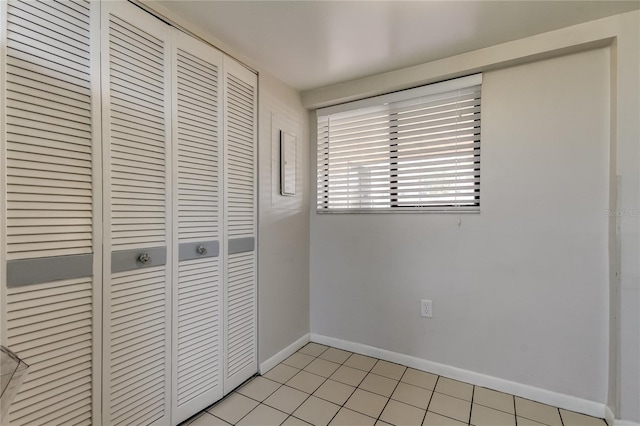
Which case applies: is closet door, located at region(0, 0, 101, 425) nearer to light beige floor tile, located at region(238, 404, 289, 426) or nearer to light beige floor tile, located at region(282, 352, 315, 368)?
light beige floor tile, located at region(238, 404, 289, 426)

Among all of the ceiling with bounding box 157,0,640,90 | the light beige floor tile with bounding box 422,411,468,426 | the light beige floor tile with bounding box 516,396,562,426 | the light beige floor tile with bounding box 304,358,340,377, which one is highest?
the ceiling with bounding box 157,0,640,90

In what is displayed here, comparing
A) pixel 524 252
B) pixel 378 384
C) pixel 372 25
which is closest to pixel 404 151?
pixel 372 25

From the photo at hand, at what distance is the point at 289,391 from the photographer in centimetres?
193

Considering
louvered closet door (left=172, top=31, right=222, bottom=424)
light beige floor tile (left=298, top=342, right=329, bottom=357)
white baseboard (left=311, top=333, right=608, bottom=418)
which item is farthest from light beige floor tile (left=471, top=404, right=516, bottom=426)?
louvered closet door (left=172, top=31, right=222, bottom=424)

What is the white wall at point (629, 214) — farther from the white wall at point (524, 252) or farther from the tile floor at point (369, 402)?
the tile floor at point (369, 402)

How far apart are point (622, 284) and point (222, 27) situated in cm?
255

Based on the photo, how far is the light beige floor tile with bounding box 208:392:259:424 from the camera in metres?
1.69

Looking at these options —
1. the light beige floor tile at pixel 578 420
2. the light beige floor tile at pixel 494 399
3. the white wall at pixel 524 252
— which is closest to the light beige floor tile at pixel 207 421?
the white wall at pixel 524 252

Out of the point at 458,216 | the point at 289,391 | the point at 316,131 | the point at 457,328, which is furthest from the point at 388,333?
the point at 316,131

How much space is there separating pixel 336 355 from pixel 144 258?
5.56ft

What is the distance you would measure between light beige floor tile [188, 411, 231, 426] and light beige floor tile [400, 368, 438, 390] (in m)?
1.19

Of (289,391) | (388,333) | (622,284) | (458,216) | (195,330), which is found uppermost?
(458,216)

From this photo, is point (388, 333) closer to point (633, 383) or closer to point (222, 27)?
point (633, 383)

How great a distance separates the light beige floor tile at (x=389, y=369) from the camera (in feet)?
6.96
